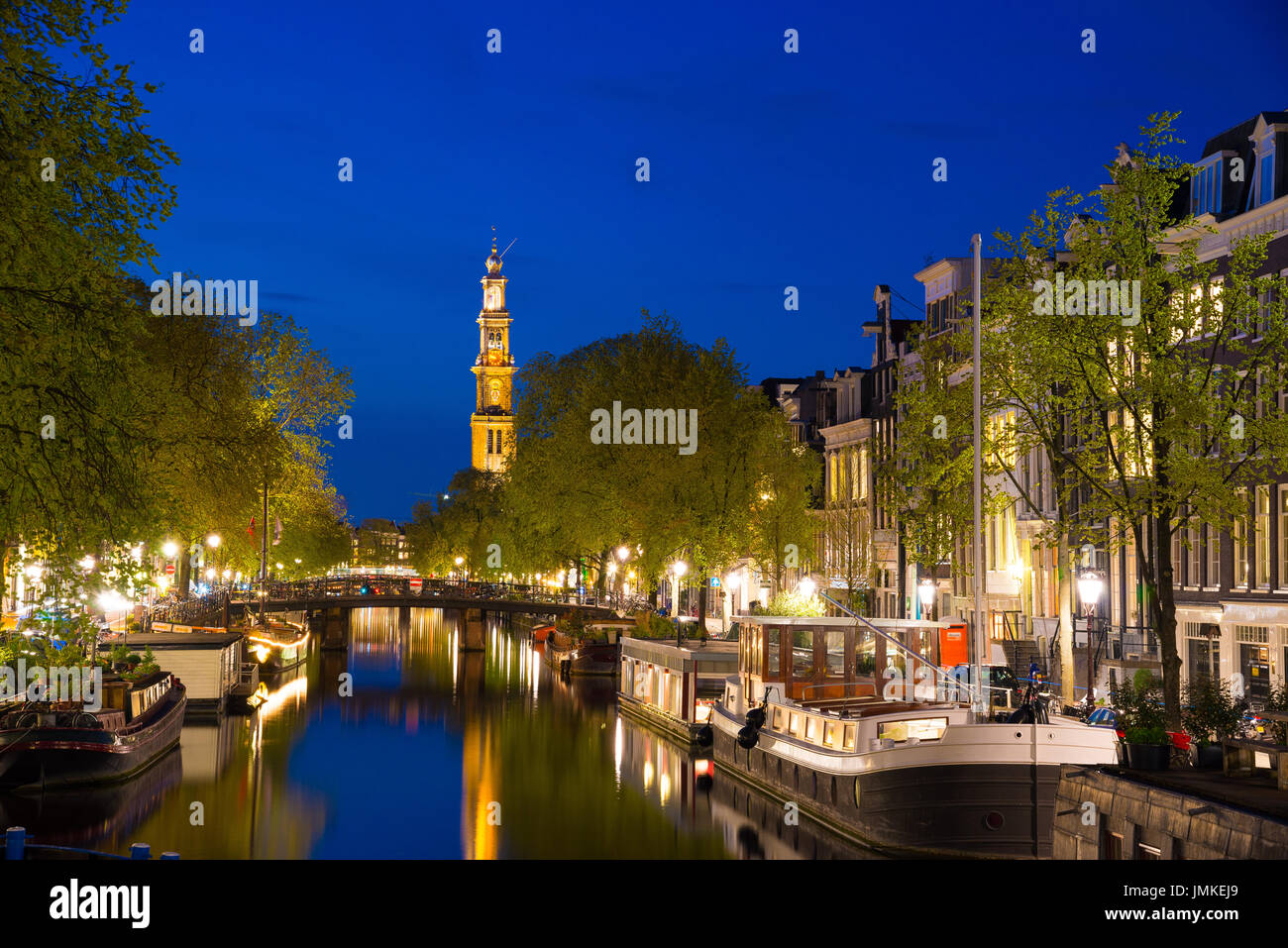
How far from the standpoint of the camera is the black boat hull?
34.8 m

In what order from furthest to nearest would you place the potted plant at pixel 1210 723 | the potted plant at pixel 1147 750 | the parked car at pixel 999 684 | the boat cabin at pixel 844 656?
the boat cabin at pixel 844 656
the parked car at pixel 999 684
the potted plant at pixel 1210 723
the potted plant at pixel 1147 750

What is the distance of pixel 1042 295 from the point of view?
33562mm

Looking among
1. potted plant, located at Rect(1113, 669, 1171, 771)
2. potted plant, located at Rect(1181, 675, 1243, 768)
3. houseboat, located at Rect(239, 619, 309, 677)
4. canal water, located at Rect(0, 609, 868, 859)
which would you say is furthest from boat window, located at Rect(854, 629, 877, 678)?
houseboat, located at Rect(239, 619, 309, 677)

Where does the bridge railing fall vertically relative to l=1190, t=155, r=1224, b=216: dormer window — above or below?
below

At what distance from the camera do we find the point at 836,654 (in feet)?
116

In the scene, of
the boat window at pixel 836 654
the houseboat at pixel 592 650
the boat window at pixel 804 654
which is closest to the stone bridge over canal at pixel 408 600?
the houseboat at pixel 592 650

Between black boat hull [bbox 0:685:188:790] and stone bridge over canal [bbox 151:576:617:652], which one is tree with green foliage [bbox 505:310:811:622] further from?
black boat hull [bbox 0:685:188:790]

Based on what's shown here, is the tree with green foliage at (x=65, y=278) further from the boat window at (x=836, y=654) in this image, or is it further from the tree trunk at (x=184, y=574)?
the tree trunk at (x=184, y=574)

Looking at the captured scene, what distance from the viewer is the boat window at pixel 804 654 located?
117 feet

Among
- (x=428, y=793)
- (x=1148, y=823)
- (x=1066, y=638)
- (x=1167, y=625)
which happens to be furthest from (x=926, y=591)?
(x=1148, y=823)

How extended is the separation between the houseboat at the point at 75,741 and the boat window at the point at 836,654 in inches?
698

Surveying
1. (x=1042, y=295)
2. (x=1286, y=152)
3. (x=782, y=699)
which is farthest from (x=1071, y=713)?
(x=1286, y=152)

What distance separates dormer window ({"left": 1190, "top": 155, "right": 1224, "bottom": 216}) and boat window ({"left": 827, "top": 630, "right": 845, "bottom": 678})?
1774cm

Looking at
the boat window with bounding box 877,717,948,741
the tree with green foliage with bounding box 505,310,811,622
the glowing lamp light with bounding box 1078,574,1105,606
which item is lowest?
A: the boat window with bounding box 877,717,948,741
